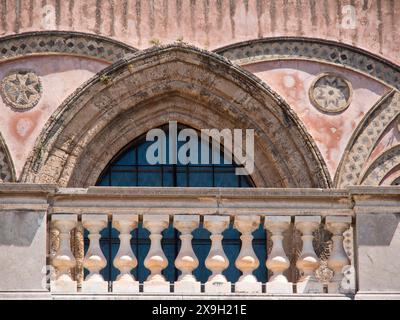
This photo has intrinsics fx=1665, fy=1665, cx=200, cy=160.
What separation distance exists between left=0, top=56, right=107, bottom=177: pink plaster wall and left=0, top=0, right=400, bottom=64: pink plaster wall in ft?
1.17

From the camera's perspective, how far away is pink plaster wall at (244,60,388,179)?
57.7 feet

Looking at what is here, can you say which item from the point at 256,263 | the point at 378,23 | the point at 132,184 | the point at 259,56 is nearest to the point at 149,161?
the point at 132,184

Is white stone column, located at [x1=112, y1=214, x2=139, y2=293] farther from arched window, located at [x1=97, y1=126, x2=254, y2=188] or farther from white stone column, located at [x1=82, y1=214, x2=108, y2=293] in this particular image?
arched window, located at [x1=97, y1=126, x2=254, y2=188]

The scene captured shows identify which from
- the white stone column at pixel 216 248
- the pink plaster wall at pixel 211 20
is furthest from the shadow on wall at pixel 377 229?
the pink plaster wall at pixel 211 20

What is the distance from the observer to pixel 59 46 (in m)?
17.7

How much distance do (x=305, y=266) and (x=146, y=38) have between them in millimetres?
6701

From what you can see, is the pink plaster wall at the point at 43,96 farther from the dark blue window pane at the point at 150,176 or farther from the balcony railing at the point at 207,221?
the balcony railing at the point at 207,221

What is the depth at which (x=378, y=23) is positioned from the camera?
18000mm

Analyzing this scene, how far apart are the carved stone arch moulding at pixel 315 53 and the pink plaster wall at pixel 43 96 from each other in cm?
161

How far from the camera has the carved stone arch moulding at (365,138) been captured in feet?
57.1

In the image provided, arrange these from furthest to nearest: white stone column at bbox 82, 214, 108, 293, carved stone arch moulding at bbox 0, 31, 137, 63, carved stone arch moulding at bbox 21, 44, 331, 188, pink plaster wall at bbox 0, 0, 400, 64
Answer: pink plaster wall at bbox 0, 0, 400, 64 < carved stone arch moulding at bbox 0, 31, 137, 63 < carved stone arch moulding at bbox 21, 44, 331, 188 < white stone column at bbox 82, 214, 108, 293

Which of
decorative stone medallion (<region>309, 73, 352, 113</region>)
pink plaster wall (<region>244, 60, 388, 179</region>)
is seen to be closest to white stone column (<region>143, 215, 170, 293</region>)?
pink plaster wall (<region>244, 60, 388, 179</region>)

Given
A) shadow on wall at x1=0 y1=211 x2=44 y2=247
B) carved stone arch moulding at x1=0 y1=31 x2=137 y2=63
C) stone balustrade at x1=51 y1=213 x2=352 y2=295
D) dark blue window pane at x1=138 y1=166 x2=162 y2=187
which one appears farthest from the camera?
carved stone arch moulding at x1=0 y1=31 x2=137 y2=63
